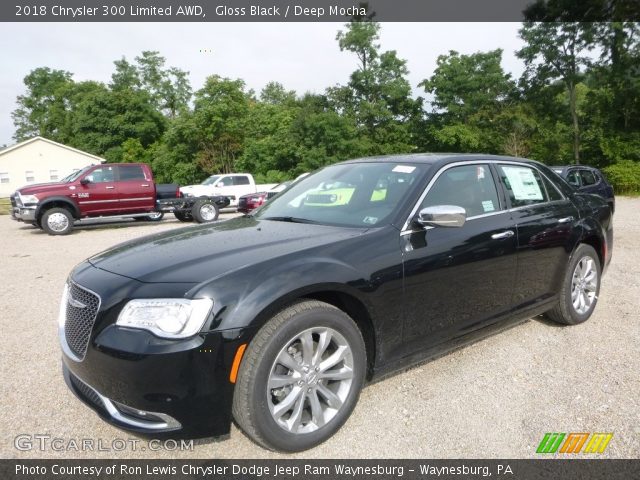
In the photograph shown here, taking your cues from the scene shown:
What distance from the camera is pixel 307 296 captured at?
2605 mm

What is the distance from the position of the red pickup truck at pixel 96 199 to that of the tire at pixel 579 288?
42.6 ft

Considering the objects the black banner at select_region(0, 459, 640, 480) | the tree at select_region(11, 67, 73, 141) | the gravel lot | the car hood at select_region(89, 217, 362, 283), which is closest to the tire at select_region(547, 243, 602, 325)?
the gravel lot

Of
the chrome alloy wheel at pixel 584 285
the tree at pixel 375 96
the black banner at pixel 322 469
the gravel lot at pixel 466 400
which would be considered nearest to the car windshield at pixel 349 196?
the gravel lot at pixel 466 400

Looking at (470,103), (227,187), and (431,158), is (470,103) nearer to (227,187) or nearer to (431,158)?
(227,187)

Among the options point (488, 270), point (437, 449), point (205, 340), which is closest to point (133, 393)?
point (205, 340)

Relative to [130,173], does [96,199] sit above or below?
below

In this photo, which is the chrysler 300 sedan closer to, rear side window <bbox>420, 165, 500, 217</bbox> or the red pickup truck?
rear side window <bbox>420, 165, 500, 217</bbox>

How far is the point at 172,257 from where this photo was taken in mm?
2684

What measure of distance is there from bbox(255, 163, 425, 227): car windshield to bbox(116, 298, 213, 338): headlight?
1248mm

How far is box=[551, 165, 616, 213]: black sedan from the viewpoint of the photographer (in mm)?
11000

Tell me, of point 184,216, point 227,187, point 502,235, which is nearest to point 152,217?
point 184,216

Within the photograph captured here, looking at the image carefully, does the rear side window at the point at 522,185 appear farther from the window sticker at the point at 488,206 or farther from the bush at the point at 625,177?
the bush at the point at 625,177

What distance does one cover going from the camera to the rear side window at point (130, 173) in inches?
566

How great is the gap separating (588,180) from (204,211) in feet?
38.3
